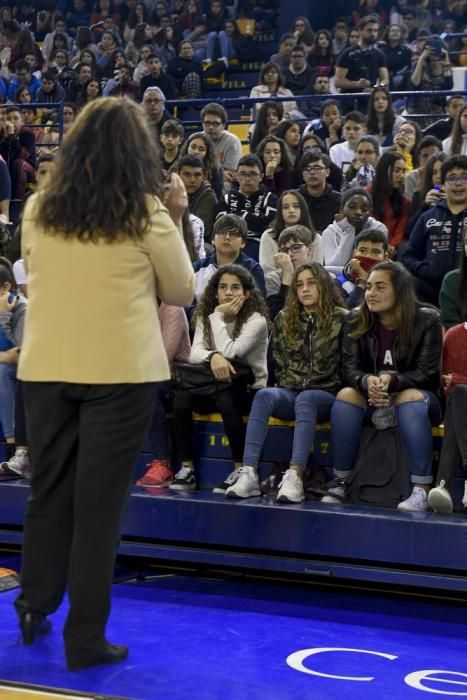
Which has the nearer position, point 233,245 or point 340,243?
point 233,245

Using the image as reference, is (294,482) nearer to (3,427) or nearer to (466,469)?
(466,469)

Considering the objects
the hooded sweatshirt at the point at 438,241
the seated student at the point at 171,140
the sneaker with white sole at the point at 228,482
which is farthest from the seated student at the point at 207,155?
A: the sneaker with white sole at the point at 228,482

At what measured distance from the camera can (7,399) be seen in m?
6.04

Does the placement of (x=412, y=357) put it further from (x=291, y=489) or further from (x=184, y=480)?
(x=184, y=480)

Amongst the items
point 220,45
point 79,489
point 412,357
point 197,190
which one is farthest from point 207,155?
point 220,45

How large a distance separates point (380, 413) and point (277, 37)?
1278cm

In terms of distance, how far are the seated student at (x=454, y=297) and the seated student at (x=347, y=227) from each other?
3.97 ft

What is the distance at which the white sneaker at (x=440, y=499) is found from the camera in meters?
4.90

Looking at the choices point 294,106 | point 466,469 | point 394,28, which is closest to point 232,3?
point 394,28

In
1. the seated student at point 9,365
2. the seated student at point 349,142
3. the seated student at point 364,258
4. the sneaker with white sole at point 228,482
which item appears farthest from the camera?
the seated student at point 349,142

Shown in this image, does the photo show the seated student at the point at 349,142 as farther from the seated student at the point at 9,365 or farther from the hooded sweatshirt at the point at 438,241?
the seated student at the point at 9,365

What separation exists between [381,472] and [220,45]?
11766 mm

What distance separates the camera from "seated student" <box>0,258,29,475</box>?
5906mm

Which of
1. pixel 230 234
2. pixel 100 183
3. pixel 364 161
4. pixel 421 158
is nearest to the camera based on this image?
pixel 100 183
